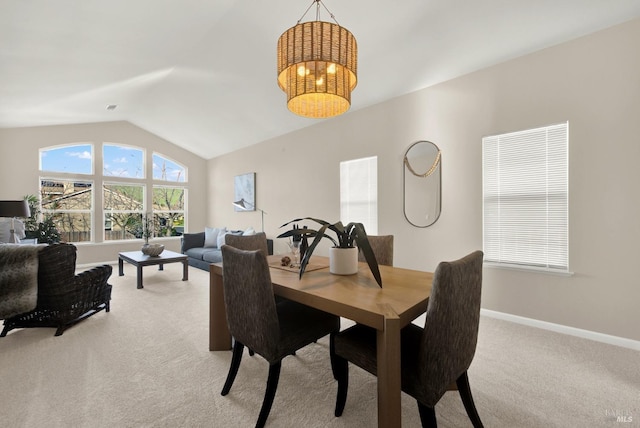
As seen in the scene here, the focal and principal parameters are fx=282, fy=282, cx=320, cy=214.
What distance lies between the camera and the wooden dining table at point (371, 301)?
1.17 m

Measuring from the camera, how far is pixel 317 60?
1.75 m

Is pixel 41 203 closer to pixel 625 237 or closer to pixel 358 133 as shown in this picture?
pixel 358 133

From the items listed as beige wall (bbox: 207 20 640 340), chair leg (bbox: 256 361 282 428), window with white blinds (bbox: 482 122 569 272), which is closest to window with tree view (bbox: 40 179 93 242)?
beige wall (bbox: 207 20 640 340)

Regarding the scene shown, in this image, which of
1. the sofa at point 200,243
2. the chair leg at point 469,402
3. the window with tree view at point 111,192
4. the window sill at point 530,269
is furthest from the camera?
the window with tree view at point 111,192

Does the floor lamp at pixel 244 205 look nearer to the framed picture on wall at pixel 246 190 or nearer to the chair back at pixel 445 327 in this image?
the framed picture on wall at pixel 246 190

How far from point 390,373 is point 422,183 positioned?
272cm

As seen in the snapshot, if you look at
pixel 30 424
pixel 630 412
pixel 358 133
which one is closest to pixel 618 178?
pixel 630 412

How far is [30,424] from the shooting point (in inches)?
60.2

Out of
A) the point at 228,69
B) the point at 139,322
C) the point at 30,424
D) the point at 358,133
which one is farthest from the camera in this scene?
the point at 358,133

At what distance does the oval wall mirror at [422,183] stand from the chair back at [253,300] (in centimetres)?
251

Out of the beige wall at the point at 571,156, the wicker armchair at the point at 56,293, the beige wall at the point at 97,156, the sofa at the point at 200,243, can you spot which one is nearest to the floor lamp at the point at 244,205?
the sofa at the point at 200,243

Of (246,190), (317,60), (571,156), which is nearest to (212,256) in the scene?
(246,190)

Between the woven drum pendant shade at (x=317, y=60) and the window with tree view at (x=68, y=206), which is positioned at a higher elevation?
the woven drum pendant shade at (x=317, y=60)

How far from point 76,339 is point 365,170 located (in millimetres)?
3716
